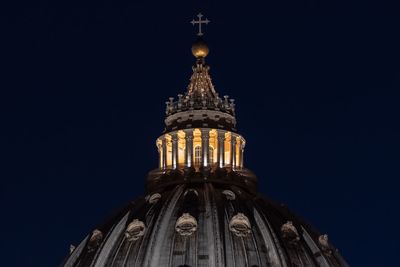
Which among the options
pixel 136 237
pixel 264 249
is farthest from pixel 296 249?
pixel 136 237

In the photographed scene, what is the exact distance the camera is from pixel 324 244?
112 m

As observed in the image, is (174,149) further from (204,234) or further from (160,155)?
(204,234)

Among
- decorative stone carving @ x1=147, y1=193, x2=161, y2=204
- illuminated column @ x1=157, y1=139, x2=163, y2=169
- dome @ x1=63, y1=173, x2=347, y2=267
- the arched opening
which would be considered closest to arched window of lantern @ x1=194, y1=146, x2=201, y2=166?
the arched opening

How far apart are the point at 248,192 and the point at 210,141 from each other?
512 centimetres

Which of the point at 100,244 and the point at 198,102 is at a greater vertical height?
the point at 198,102

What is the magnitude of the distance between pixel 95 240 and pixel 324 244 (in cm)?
1649

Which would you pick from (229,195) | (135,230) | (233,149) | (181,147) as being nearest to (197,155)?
(181,147)

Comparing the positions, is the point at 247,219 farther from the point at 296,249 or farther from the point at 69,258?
the point at 69,258

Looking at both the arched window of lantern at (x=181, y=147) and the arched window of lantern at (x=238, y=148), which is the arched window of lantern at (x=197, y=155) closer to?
the arched window of lantern at (x=181, y=147)

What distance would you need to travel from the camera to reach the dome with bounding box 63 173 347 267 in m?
105

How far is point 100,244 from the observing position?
110 m

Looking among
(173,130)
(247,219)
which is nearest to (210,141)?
(173,130)

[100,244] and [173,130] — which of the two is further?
[173,130]

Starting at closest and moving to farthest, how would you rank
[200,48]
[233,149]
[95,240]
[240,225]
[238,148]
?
[240,225], [95,240], [233,149], [238,148], [200,48]
